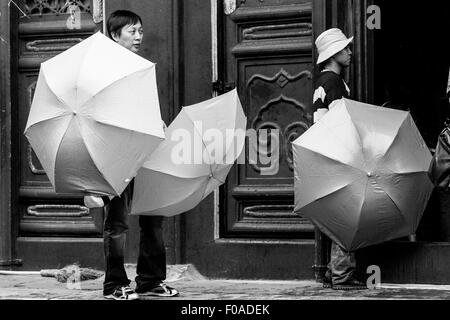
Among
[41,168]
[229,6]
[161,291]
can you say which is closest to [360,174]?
[161,291]

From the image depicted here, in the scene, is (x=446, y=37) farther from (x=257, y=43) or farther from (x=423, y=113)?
(x=257, y=43)

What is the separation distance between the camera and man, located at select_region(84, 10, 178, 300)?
25.8 feet

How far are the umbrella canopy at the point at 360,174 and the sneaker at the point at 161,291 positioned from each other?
3.43 feet

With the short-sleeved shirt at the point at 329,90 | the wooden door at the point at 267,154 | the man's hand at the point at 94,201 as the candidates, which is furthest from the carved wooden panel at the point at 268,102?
the man's hand at the point at 94,201

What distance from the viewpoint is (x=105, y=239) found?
26.0ft

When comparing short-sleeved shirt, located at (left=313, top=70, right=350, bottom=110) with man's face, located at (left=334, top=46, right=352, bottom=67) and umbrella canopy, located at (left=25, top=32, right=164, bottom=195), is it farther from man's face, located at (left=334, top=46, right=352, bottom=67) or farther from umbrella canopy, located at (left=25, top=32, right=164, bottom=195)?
umbrella canopy, located at (left=25, top=32, right=164, bottom=195)

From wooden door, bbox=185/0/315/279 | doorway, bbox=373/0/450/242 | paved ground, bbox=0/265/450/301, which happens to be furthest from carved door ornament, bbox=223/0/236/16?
paved ground, bbox=0/265/450/301

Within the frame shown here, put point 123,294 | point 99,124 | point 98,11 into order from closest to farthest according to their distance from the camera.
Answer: point 99,124, point 123,294, point 98,11

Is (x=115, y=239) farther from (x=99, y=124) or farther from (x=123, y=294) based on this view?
(x=99, y=124)

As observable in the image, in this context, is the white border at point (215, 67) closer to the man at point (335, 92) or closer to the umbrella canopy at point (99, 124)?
the man at point (335, 92)

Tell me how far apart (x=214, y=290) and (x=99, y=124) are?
5.91 feet

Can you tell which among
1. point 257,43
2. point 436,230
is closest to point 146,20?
point 257,43

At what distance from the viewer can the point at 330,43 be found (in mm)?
8141

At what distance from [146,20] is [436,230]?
278cm
